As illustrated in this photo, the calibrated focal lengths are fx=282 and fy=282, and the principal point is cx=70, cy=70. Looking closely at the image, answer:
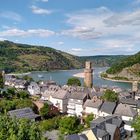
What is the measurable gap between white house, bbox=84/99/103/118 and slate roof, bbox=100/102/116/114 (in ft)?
3.11

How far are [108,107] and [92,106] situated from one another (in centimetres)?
340

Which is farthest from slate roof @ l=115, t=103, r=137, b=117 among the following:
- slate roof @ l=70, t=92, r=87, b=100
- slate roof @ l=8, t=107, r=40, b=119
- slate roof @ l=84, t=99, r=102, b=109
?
slate roof @ l=8, t=107, r=40, b=119

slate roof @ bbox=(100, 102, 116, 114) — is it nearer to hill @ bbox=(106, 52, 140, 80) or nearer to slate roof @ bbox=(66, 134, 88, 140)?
slate roof @ bbox=(66, 134, 88, 140)

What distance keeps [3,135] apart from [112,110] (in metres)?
32.2

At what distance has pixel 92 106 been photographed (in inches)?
2052

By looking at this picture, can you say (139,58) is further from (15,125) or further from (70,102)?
(15,125)

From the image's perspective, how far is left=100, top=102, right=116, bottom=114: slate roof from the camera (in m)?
49.1

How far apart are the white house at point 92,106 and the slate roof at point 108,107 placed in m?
0.95

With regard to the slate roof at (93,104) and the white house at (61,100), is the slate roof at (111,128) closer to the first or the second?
the slate roof at (93,104)

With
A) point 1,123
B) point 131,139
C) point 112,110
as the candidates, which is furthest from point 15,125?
point 112,110

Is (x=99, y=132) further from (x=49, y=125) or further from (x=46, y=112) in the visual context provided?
(x=46, y=112)

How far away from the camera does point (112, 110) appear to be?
49031mm

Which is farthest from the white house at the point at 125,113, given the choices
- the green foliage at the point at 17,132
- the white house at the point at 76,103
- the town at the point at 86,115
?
the green foliage at the point at 17,132

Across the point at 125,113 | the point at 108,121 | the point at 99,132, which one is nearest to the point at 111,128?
the point at 108,121
